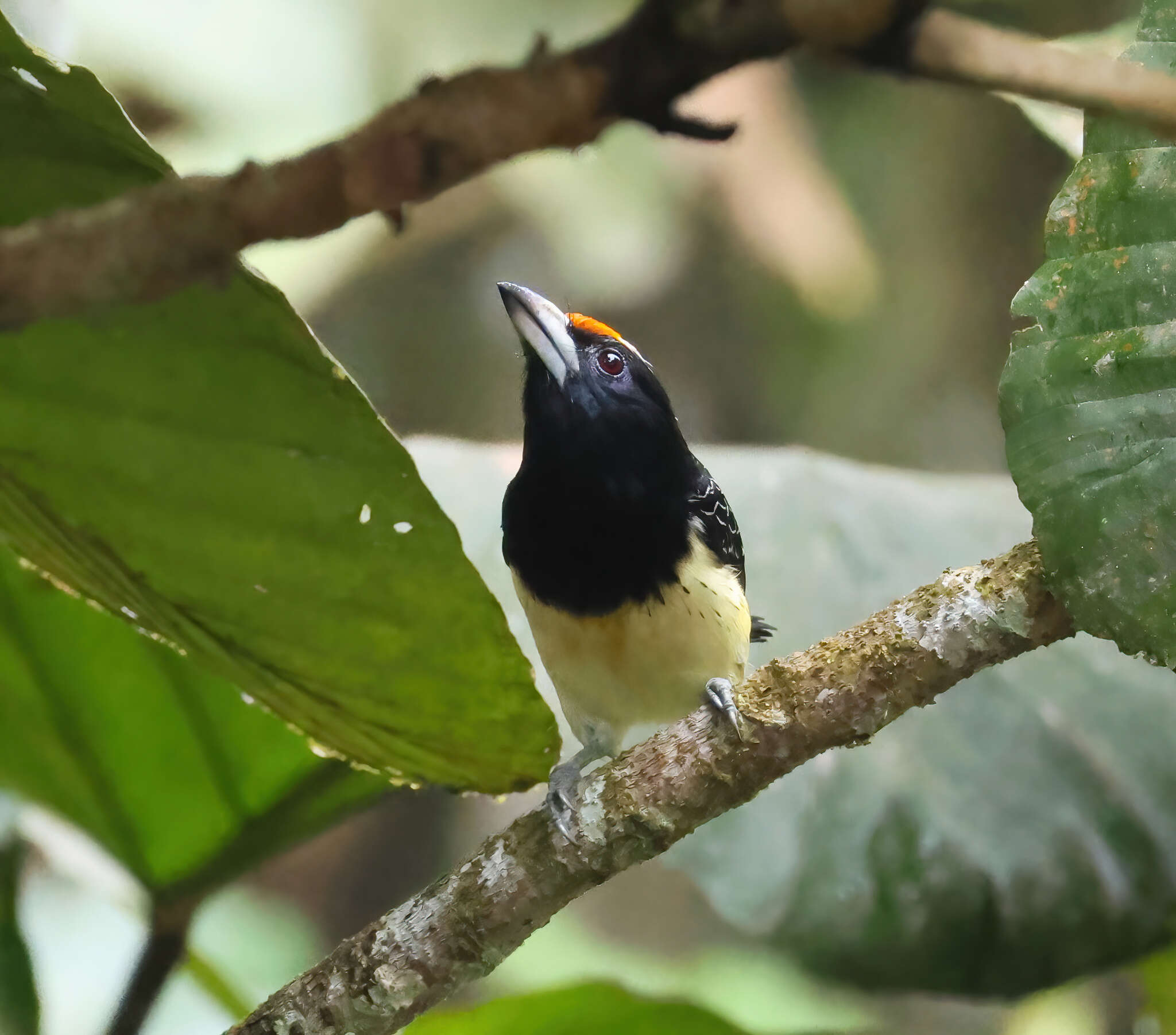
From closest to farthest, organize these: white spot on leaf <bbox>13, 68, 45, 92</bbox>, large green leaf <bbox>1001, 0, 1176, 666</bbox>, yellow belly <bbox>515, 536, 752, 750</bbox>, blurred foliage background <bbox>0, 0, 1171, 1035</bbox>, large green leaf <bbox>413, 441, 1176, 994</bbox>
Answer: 1. white spot on leaf <bbox>13, 68, 45, 92</bbox>
2. large green leaf <bbox>1001, 0, 1176, 666</bbox>
3. yellow belly <bbox>515, 536, 752, 750</bbox>
4. large green leaf <bbox>413, 441, 1176, 994</bbox>
5. blurred foliage background <bbox>0, 0, 1171, 1035</bbox>

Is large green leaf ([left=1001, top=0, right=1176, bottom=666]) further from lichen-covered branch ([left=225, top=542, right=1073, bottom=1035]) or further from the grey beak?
the grey beak

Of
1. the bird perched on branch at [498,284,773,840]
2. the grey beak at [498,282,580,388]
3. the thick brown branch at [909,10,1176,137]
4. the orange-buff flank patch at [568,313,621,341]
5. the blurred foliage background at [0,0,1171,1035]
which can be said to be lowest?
the blurred foliage background at [0,0,1171,1035]

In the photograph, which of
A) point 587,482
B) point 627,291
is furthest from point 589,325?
point 627,291

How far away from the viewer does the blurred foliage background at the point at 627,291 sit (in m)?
2.63

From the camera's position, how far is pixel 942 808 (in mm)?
1676

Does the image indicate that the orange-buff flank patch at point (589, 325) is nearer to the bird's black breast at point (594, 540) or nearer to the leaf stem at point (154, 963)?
the bird's black breast at point (594, 540)

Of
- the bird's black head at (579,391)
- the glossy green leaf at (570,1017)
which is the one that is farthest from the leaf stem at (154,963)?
the bird's black head at (579,391)

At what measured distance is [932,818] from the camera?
1659mm

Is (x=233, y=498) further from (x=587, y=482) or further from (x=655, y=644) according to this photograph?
(x=655, y=644)

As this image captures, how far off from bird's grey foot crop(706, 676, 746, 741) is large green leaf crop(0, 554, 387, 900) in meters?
0.57

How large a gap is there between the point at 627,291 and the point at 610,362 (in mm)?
2171

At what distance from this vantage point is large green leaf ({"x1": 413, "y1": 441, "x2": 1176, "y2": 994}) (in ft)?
5.12

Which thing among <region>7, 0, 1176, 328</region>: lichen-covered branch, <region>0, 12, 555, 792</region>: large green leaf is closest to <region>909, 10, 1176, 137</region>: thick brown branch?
<region>7, 0, 1176, 328</region>: lichen-covered branch

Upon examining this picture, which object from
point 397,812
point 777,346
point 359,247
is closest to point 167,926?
point 397,812
